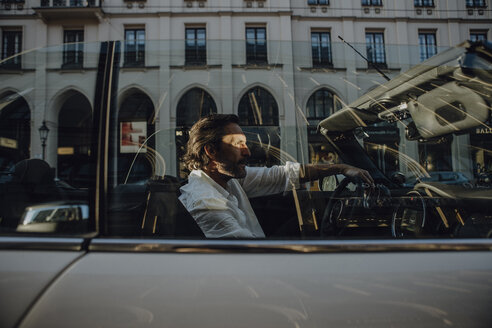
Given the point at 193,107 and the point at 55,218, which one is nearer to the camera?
the point at 55,218

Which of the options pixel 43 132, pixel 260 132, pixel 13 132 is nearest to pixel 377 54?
pixel 260 132

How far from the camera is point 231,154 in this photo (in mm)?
1565

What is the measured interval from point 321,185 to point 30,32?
3.77m

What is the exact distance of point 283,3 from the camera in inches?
281

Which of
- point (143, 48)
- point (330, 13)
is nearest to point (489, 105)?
point (143, 48)

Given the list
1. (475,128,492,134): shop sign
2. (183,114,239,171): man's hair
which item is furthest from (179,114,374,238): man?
(475,128,492,134): shop sign

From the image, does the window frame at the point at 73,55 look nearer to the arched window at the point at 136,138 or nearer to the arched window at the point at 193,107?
the arched window at the point at 136,138

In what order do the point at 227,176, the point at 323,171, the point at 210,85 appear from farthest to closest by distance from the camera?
1. the point at 323,171
2. the point at 227,176
3. the point at 210,85

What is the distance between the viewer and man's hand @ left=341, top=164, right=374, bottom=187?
1.64 m

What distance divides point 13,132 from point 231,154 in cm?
95

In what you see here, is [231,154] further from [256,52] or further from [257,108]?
[256,52]

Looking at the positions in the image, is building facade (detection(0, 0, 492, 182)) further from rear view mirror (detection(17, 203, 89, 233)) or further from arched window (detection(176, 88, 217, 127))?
rear view mirror (detection(17, 203, 89, 233))

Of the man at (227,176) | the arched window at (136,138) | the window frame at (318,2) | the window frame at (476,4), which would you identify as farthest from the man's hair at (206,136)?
the window frame at (318,2)

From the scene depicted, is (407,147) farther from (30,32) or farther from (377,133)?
(30,32)
